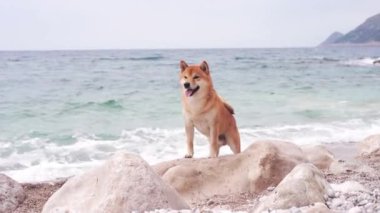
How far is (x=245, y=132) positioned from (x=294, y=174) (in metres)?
8.47

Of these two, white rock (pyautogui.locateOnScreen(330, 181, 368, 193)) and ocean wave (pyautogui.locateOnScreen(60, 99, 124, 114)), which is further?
ocean wave (pyautogui.locateOnScreen(60, 99, 124, 114))

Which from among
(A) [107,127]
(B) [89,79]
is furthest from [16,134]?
(B) [89,79]

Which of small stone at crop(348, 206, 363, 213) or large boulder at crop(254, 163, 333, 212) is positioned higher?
large boulder at crop(254, 163, 333, 212)

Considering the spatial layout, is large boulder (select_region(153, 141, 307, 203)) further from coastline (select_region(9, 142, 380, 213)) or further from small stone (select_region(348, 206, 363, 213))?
small stone (select_region(348, 206, 363, 213))

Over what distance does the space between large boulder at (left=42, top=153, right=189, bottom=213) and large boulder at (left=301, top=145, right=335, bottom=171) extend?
12.8ft

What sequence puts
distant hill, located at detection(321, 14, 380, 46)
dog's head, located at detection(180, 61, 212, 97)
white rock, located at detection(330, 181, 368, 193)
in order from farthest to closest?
distant hill, located at detection(321, 14, 380, 46)
dog's head, located at detection(180, 61, 212, 97)
white rock, located at detection(330, 181, 368, 193)

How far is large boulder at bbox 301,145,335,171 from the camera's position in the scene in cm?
827

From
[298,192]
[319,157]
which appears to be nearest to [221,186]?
[298,192]

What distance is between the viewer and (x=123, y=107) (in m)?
18.0

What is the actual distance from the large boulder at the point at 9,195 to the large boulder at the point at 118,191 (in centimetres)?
159

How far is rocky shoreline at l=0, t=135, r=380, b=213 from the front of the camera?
4621 mm

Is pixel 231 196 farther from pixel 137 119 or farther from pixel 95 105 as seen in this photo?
pixel 95 105

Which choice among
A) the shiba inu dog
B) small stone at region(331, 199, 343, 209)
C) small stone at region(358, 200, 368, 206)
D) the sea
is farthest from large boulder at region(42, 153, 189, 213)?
the sea

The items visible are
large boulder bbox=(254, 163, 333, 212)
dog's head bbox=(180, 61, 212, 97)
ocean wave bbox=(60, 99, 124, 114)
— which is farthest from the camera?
ocean wave bbox=(60, 99, 124, 114)
